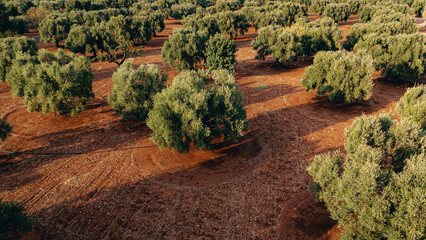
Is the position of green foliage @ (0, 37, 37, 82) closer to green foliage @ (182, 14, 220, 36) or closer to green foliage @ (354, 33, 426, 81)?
green foliage @ (182, 14, 220, 36)

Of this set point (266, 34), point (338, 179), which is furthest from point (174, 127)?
point (266, 34)

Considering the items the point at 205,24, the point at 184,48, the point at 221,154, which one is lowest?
the point at 221,154

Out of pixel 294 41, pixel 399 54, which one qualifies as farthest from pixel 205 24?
pixel 399 54

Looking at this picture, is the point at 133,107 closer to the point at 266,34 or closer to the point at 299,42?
the point at 266,34

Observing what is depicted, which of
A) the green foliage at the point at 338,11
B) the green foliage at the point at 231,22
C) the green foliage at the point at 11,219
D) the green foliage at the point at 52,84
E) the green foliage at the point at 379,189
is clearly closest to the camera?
the green foliage at the point at 379,189


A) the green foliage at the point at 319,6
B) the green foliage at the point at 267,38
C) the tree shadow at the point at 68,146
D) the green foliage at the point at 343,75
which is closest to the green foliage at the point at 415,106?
the green foliage at the point at 343,75

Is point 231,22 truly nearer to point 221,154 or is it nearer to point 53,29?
point 53,29

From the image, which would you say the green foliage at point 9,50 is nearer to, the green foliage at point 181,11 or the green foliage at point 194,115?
the green foliage at point 194,115
